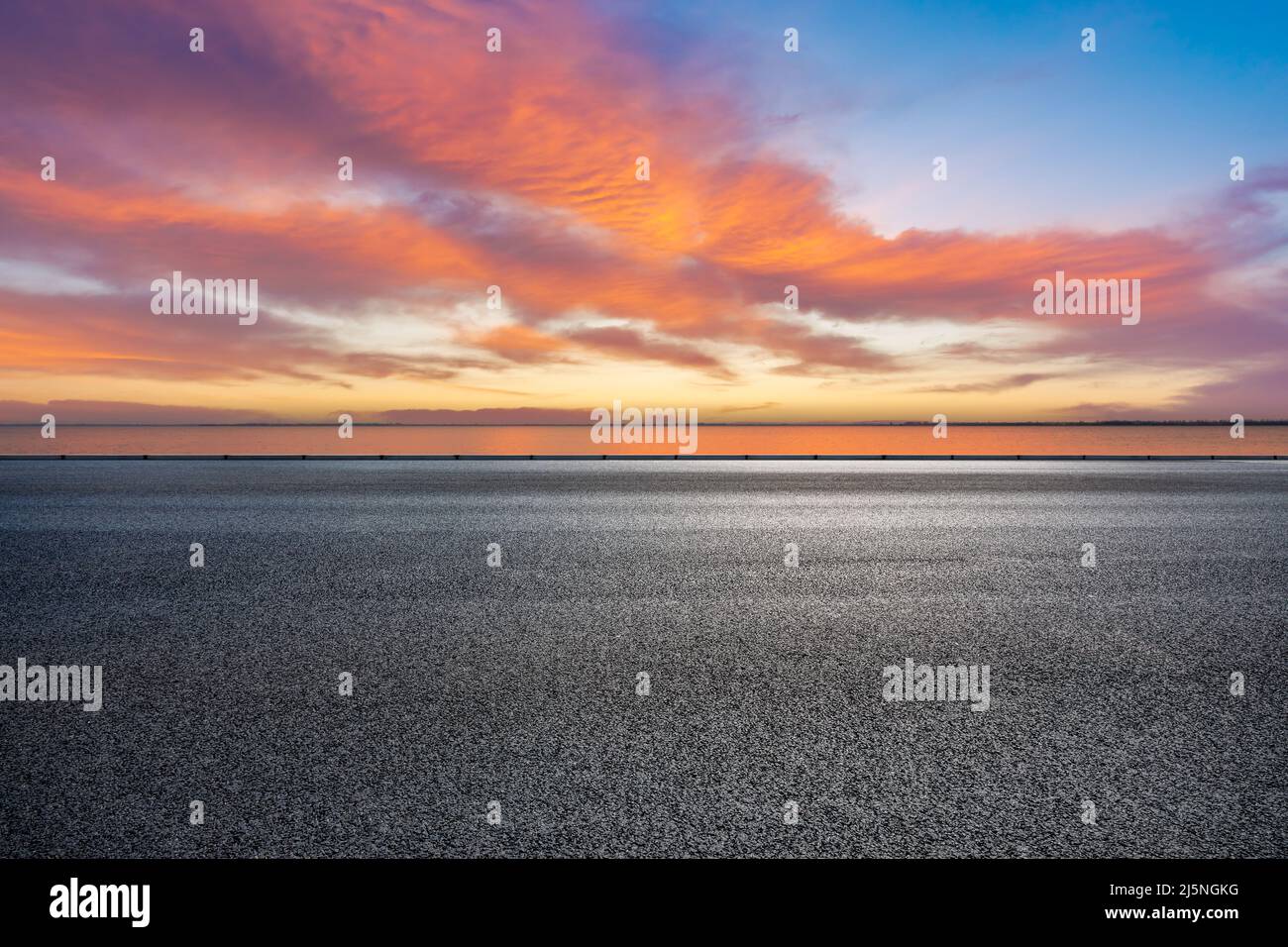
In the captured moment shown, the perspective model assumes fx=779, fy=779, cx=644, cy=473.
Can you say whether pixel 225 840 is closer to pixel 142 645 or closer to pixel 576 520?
pixel 142 645

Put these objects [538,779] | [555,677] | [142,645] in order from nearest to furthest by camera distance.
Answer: [538,779], [555,677], [142,645]

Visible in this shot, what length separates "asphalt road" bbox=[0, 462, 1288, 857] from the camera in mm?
3668

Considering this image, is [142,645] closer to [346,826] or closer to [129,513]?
[346,826]

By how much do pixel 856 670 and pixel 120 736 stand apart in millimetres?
5168

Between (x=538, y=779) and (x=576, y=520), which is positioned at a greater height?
(x=576, y=520)

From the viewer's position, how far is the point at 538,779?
13.6 ft

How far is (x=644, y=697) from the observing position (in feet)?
18.4

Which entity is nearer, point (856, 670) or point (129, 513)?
point (856, 670)

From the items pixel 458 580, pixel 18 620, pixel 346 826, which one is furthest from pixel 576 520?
pixel 346 826

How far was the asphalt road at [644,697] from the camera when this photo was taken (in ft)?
12.0
